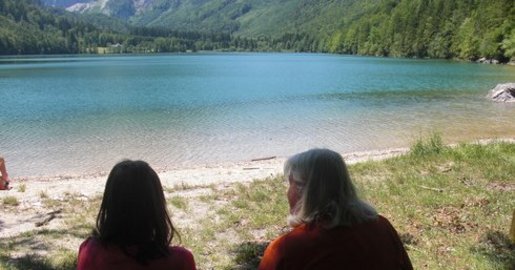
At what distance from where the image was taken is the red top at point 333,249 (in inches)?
118

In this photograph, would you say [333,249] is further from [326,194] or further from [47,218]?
[47,218]

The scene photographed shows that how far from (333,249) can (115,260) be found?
4.17ft

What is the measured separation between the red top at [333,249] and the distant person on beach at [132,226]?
645 millimetres

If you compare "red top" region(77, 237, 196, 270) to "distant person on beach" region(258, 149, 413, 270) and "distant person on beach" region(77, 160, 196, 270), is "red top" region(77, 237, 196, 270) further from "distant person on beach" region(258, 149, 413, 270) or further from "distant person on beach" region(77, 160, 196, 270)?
"distant person on beach" region(258, 149, 413, 270)

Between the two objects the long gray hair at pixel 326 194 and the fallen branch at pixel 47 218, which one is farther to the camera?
the fallen branch at pixel 47 218

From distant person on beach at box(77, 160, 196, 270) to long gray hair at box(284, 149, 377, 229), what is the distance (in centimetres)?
82

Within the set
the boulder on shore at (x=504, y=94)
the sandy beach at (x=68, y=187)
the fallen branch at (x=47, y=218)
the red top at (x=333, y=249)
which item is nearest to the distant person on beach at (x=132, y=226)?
the red top at (x=333, y=249)

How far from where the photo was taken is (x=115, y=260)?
2.91 meters

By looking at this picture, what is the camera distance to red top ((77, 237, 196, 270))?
9.58 feet

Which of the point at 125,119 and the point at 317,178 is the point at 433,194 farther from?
the point at 125,119

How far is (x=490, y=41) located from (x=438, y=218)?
91.8m

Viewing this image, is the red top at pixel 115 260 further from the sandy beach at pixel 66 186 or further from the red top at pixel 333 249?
the sandy beach at pixel 66 186

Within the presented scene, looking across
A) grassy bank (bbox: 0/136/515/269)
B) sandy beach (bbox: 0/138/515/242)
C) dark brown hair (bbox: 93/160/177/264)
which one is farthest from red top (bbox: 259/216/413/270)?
sandy beach (bbox: 0/138/515/242)

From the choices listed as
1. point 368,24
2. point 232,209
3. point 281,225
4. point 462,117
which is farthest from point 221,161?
point 368,24
